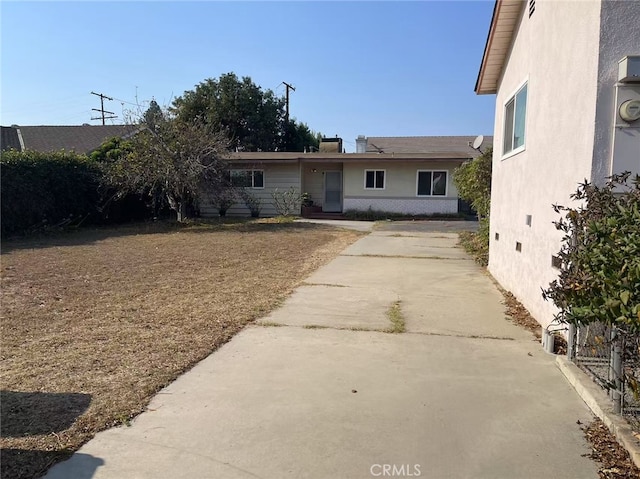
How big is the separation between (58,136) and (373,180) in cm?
1961

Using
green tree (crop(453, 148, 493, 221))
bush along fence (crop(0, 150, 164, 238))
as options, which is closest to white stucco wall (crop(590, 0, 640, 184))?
green tree (crop(453, 148, 493, 221))

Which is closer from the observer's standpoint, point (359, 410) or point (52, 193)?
point (359, 410)

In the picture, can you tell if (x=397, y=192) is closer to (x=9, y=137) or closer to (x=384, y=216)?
(x=384, y=216)

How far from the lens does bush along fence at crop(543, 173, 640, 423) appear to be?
268cm

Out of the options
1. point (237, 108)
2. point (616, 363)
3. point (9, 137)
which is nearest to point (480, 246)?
point (616, 363)

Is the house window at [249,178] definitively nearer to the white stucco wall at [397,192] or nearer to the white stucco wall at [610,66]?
the white stucco wall at [397,192]

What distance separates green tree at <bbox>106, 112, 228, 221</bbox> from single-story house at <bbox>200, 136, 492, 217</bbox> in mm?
5088

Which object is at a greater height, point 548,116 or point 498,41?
point 498,41

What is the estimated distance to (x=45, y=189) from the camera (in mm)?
16266

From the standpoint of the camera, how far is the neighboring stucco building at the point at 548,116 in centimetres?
435

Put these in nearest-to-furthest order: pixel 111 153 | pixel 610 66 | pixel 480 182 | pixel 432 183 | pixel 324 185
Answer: pixel 610 66 → pixel 480 182 → pixel 111 153 → pixel 432 183 → pixel 324 185

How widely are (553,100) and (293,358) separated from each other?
13.6ft

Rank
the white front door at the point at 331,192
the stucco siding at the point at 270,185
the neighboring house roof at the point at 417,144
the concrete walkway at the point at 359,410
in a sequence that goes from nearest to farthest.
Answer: the concrete walkway at the point at 359,410 → the stucco siding at the point at 270,185 → the white front door at the point at 331,192 → the neighboring house roof at the point at 417,144

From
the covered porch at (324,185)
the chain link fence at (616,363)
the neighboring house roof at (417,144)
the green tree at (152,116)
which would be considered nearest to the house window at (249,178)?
the covered porch at (324,185)
